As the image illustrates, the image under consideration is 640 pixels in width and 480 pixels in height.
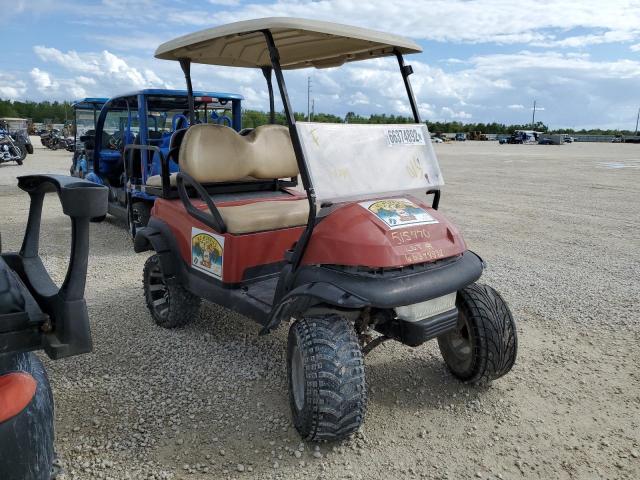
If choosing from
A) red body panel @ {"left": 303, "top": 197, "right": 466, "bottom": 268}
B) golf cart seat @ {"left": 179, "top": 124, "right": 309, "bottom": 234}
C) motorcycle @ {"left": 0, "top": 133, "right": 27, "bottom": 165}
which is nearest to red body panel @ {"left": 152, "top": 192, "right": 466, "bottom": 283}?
red body panel @ {"left": 303, "top": 197, "right": 466, "bottom": 268}

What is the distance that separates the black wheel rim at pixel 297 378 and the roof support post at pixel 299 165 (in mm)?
341

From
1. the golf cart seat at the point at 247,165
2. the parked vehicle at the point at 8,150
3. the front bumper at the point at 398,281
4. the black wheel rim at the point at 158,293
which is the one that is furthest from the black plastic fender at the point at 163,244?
the parked vehicle at the point at 8,150

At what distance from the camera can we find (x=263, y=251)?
3.36 m

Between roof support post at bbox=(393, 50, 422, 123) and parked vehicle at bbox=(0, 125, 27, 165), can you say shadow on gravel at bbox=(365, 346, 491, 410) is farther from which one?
parked vehicle at bbox=(0, 125, 27, 165)

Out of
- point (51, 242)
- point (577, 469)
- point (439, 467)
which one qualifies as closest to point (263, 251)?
point (439, 467)

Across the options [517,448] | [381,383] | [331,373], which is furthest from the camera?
[381,383]

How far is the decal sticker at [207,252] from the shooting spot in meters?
3.28

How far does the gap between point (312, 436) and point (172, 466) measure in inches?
25.6

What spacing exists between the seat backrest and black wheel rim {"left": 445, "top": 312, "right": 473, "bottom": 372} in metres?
2.03

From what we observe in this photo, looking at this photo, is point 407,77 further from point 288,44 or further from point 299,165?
point 299,165

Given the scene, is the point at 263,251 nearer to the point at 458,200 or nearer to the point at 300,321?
the point at 300,321

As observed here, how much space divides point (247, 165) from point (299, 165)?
1.66m

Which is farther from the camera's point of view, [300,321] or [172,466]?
[300,321]

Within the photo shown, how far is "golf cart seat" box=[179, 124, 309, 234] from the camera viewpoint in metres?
3.37
